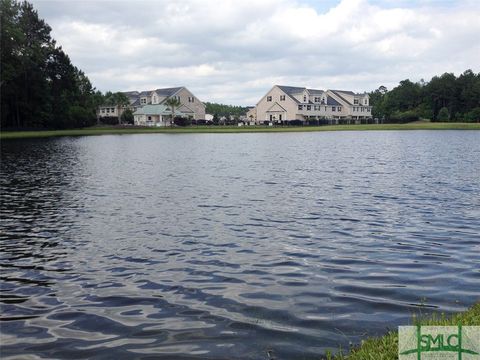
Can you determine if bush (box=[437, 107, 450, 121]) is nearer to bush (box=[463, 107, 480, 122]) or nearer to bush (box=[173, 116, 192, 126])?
bush (box=[463, 107, 480, 122])

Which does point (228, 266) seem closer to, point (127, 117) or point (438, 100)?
point (127, 117)

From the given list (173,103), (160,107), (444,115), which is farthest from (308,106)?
(160,107)

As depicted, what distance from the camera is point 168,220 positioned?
16.2m

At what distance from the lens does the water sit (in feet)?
24.2

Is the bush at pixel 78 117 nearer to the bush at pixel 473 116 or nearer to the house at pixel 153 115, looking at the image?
the house at pixel 153 115

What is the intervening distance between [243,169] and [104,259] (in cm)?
2091

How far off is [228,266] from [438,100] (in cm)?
14308

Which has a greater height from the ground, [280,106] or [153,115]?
[280,106]

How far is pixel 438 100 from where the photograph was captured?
13862cm

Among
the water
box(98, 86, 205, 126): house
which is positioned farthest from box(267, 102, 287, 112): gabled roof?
the water

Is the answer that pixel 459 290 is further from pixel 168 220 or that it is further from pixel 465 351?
pixel 168 220

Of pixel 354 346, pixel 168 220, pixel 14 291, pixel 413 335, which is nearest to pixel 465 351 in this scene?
pixel 413 335

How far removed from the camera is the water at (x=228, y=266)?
7367 millimetres

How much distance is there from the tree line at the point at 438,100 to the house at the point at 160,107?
184ft
